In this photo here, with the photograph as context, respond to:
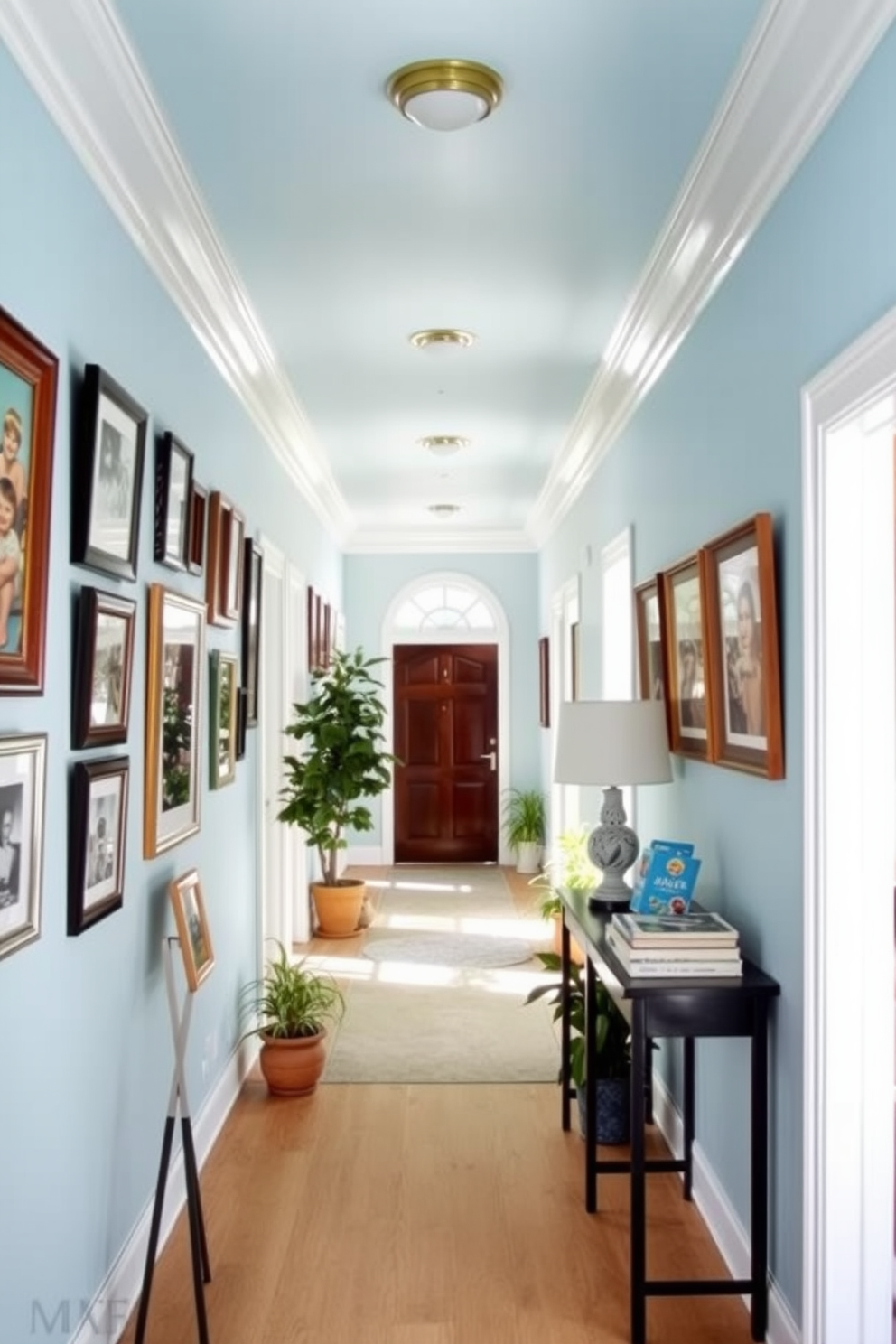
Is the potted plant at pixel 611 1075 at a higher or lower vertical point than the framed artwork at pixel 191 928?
lower

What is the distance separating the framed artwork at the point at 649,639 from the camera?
3713mm

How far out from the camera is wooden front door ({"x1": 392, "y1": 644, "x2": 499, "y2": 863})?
940 cm

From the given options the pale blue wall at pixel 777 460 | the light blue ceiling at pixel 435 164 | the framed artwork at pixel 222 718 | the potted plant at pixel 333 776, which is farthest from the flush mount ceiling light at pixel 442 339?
the potted plant at pixel 333 776

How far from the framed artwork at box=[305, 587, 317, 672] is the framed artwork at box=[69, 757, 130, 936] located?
4114mm

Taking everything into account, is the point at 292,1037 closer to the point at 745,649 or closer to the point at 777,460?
the point at 745,649

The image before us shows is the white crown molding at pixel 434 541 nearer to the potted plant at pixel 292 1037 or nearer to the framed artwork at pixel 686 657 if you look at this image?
the potted plant at pixel 292 1037

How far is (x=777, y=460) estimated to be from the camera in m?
2.49

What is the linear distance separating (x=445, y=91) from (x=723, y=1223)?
277cm

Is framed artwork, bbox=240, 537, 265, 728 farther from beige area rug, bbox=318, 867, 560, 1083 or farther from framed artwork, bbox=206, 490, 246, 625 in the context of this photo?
beige area rug, bbox=318, 867, 560, 1083

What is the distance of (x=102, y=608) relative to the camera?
2404 millimetres

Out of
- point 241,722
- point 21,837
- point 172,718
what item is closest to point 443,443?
point 241,722

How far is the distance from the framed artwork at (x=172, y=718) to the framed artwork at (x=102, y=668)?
0.65 ft

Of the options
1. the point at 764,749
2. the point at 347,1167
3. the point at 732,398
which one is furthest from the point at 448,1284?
the point at 732,398

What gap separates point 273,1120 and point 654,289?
9.77 feet
